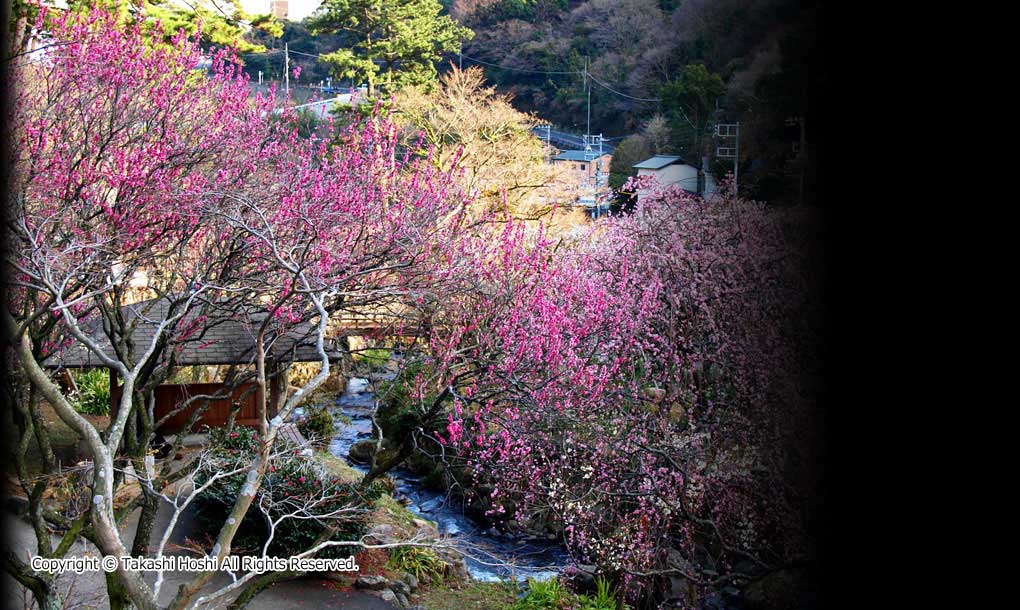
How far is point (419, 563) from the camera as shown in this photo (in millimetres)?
4551

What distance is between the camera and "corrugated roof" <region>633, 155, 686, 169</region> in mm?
5391

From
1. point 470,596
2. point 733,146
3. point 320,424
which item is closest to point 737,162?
point 733,146

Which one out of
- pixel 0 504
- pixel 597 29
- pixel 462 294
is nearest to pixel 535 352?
pixel 462 294

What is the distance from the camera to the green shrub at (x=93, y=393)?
20.4 ft

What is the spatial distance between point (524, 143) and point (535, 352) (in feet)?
22.2

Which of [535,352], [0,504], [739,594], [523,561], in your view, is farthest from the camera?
[523,561]

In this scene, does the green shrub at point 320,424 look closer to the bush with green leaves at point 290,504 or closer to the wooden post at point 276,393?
the wooden post at point 276,393

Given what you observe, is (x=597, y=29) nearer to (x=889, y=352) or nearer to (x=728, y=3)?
(x=728, y=3)

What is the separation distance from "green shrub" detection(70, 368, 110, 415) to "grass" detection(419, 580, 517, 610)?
3417 millimetres

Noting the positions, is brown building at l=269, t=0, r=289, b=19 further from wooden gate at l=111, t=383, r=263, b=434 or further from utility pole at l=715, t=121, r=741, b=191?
utility pole at l=715, t=121, r=741, b=191

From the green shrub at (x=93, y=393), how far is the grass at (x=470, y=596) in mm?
3417

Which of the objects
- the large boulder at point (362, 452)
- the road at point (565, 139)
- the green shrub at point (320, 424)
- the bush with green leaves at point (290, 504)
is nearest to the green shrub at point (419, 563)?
the bush with green leaves at point (290, 504)

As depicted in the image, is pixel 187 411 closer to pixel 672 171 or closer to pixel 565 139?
pixel 672 171

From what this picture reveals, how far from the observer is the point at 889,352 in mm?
593
